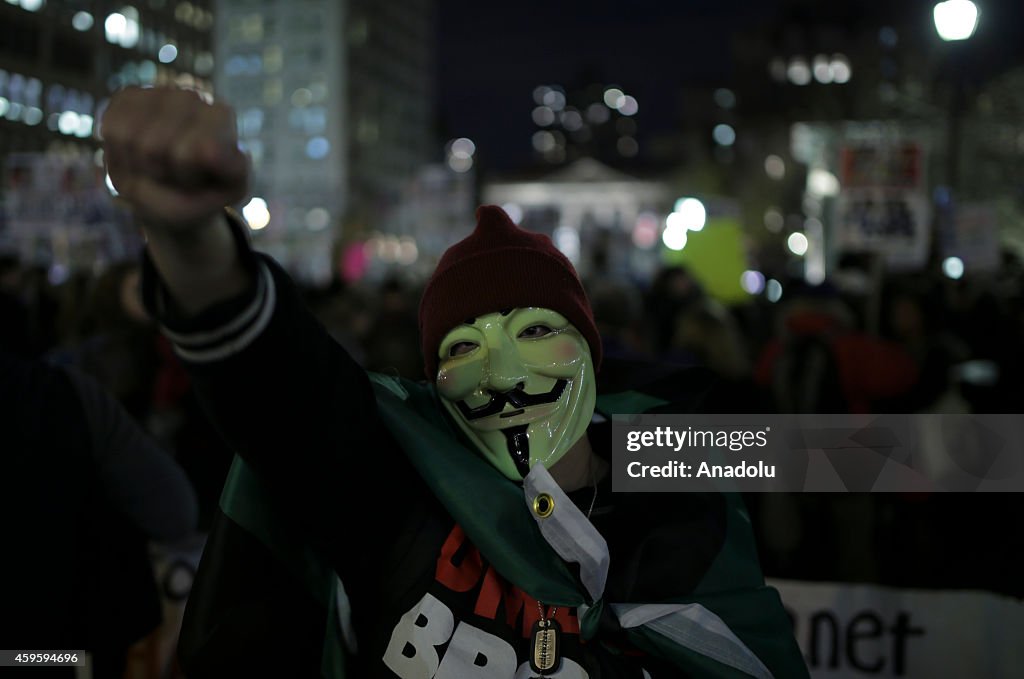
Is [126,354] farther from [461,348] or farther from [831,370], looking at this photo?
[831,370]

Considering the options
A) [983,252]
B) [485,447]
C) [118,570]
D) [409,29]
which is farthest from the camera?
[409,29]

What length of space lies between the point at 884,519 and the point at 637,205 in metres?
88.2

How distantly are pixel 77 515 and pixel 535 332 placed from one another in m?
1.27

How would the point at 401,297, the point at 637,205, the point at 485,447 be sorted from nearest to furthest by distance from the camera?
1. the point at 485,447
2. the point at 401,297
3. the point at 637,205

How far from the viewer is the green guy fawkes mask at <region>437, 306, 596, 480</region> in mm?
1810

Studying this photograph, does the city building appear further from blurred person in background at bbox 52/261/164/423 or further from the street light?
the street light

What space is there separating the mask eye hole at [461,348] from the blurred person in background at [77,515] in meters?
1.07

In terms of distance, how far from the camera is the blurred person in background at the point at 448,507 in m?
1.36

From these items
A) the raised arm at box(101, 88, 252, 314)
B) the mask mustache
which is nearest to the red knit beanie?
the mask mustache

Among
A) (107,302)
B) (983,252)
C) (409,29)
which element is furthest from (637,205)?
(107,302)

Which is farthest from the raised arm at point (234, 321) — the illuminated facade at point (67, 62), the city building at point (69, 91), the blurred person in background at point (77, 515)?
the illuminated facade at point (67, 62)

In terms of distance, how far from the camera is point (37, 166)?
11.0m

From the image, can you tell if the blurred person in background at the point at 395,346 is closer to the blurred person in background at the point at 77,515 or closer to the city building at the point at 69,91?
the blurred person in background at the point at 77,515

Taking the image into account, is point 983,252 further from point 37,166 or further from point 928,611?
point 37,166
